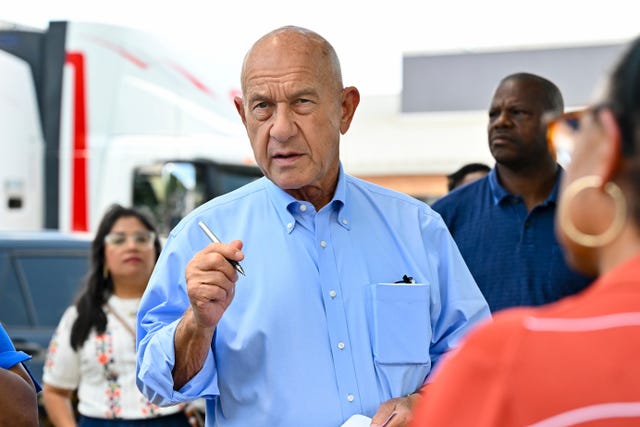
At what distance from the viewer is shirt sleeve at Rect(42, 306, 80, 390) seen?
575 cm

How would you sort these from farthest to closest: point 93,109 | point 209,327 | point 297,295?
point 93,109 → point 297,295 → point 209,327

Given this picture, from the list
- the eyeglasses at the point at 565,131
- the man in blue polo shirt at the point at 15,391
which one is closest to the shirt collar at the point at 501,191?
the man in blue polo shirt at the point at 15,391

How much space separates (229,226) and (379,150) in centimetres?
2137

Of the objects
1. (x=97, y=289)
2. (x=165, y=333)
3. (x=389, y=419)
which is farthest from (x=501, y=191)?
(x=97, y=289)

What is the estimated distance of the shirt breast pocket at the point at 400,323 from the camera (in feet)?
9.54

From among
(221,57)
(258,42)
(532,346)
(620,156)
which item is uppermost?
(221,57)

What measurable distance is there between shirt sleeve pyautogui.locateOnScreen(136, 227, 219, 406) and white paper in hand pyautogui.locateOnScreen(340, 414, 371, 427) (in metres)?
0.35

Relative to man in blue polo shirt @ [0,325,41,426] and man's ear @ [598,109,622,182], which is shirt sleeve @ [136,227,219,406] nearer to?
man in blue polo shirt @ [0,325,41,426]

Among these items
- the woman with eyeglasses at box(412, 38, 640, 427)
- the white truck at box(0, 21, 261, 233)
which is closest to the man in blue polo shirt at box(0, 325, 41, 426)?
the woman with eyeglasses at box(412, 38, 640, 427)

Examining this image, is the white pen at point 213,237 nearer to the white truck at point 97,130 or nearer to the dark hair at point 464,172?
the dark hair at point 464,172

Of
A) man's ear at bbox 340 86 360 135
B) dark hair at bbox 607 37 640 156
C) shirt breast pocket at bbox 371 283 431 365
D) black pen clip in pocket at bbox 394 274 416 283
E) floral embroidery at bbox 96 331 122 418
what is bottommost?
floral embroidery at bbox 96 331 122 418

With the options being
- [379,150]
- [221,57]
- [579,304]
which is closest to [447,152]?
[379,150]

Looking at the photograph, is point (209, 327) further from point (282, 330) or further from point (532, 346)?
point (532, 346)

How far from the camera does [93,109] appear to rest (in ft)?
38.7
